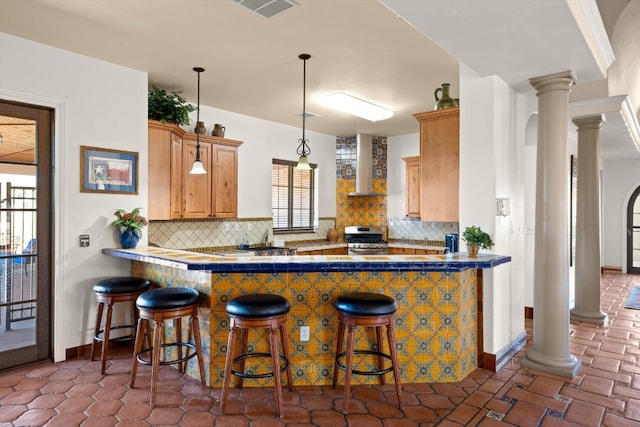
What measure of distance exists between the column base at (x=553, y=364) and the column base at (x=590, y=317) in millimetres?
1780

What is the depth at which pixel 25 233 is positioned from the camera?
11.2 feet

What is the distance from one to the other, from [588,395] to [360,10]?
3216 millimetres

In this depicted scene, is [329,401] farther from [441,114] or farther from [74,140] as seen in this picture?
[74,140]

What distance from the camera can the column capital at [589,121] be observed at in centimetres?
477

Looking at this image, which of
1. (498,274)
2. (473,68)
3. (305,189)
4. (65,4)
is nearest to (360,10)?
(473,68)

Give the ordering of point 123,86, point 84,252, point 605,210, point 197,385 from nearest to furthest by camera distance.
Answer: point 197,385 → point 84,252 → point 123,86 → point 605,210

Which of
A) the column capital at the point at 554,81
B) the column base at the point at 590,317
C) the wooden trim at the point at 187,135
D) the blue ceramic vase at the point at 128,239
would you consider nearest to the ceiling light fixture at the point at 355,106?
the wooden trim at the point at 187,135

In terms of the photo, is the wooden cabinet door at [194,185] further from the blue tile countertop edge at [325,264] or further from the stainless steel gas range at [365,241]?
the stainless steel gas range at [365,241]

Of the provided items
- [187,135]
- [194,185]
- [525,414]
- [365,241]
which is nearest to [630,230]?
[365,241]

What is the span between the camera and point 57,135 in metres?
3.53

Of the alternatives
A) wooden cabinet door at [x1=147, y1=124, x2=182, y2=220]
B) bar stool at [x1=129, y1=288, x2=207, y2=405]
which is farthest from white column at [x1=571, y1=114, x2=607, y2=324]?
wooden cabinet door at [x1=147, y1=124, x2=182, y2=220]

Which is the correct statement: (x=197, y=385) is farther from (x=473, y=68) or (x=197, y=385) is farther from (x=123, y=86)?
(x=473, y=68)

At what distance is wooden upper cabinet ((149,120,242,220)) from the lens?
4309mm

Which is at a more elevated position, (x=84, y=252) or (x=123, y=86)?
(x=123, y=86)
